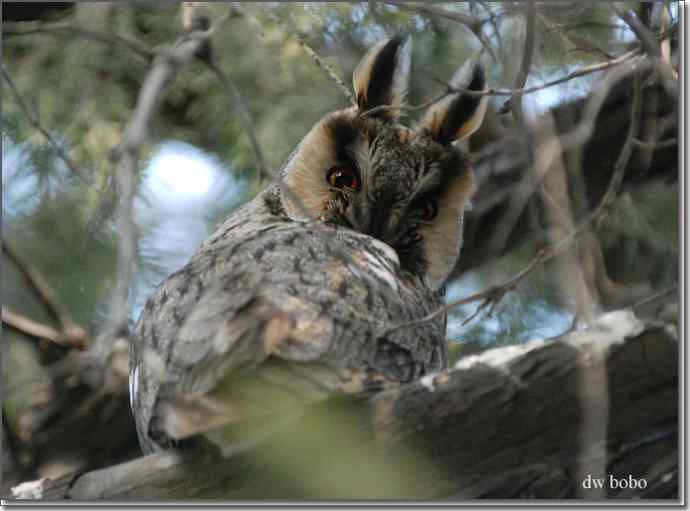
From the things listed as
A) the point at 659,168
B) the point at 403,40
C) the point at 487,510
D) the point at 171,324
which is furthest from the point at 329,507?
the point at 659,168

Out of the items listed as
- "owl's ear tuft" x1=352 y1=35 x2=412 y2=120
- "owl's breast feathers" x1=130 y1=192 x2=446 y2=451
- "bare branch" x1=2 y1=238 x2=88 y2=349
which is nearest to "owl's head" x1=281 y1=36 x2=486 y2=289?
"owl's ear tuft" x1=352 y1=35 x2=412 y2=120

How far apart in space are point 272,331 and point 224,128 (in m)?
1.71

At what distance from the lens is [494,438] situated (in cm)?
214

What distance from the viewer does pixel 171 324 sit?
8.05 feet

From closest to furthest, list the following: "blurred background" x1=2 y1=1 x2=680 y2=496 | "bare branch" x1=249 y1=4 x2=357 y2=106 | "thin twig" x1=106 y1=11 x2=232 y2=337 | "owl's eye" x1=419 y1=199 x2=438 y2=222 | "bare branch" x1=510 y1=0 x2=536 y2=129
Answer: "thin twig" x1=106 y1=11 x2=232 y2=337 < "bare branch" x1=510 y1=0 x2=536 y2=129 < "bare branch" x1=249 y1=4 x2=357 y2=106 < "blurred background" x1=2 y1=1 x2=680 y2=496 < "owl's eye" x1=419 y1=199 x2=438 y2=222

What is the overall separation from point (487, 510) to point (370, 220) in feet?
3.43

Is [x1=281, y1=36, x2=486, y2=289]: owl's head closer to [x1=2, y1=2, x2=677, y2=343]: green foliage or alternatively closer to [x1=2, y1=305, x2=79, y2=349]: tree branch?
[x1=2, y1=2, x2=677, y2=343]: green foliage

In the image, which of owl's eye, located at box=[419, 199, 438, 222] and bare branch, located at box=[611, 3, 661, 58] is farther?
owl's eye, located at box=[419, 199, 438, 222]

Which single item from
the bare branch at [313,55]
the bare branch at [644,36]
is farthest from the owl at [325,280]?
the bare branch at [644,36]

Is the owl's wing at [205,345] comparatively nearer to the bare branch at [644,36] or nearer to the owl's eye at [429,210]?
the owl's eye at [429,210]

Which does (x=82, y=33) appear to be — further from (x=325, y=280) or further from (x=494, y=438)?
(x=494, y=438)

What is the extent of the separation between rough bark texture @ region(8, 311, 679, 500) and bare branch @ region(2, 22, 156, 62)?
→ 3.03 ft

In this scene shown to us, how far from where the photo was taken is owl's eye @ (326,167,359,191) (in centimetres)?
303

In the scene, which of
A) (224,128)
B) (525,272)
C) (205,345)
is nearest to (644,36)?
(525,272)
